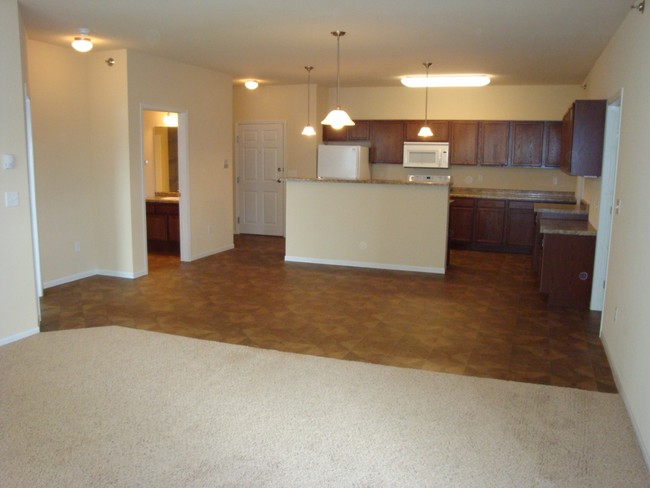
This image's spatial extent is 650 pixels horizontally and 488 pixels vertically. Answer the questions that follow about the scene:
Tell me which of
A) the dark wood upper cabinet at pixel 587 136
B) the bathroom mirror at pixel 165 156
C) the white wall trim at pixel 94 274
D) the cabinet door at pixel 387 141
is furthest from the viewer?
the cabinet door at pixel 387 141

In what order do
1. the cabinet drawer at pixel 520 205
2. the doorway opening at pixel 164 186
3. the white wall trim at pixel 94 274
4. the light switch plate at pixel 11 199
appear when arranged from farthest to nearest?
the cabinet drawer at pixel 520 205, the doorway opening at pixel 164 186, the white wall trim at pixel 94 274, the light switch plate at pixel 11 199

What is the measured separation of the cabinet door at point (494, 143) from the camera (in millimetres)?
8898

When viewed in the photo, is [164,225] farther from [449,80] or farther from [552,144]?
[552,144]

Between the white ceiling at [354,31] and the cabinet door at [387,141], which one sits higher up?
the white ceiling at [354,31]

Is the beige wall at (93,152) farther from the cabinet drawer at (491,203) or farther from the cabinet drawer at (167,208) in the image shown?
the cabinet drawer at (491,203)

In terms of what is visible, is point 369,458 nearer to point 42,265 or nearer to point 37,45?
point 42,265

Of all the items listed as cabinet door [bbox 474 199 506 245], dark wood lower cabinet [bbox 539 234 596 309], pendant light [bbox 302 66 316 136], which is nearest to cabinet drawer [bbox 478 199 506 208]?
cabinet door [bbox 474 199 506 245]

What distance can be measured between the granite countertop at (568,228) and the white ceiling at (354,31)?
72.1 inches

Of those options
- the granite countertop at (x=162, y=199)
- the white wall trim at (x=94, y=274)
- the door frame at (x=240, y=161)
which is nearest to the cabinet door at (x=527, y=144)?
the door frame at (x=240, y=161)

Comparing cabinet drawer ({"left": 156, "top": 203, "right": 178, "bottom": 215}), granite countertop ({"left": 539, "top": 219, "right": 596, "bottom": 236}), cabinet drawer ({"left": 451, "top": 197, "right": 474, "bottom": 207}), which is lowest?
cabinet drawer ({"left": 156, "top": 203, "right": 178, "bottom": 215})

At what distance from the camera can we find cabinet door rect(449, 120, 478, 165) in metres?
9.03

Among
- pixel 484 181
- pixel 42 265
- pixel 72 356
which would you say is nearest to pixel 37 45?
pixel 42 265

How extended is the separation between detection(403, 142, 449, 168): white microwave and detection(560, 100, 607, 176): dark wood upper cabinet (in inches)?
143

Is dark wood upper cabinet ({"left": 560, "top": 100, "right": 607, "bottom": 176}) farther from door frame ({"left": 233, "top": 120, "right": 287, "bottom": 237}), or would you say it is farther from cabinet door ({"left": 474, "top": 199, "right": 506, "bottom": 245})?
door frame ({"left": 233, "top": 120, "right": 287, "bottom": 237})
